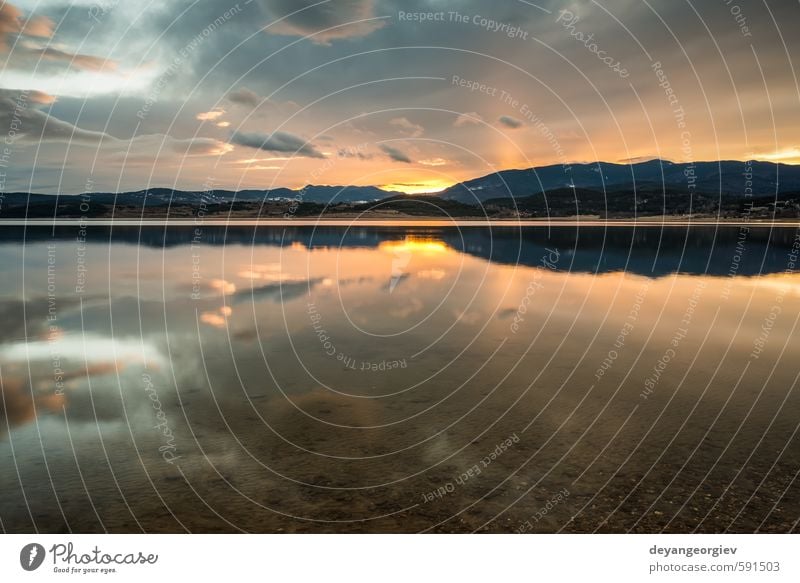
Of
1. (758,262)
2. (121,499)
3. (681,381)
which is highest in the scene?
(758,262)

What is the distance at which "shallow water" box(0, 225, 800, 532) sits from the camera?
1206 cm

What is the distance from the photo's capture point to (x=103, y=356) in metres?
24.5

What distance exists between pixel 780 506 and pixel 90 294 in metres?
43.2

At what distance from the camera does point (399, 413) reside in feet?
57.9

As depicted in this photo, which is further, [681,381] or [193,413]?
[681,381]


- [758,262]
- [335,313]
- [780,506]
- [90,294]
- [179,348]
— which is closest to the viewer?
[780,506]

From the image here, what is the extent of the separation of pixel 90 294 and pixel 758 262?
67.7 meters

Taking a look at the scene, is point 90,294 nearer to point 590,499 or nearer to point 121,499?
point 121,499

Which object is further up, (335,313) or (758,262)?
(758,262)

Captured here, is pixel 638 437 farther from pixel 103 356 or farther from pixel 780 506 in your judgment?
pixel 103 356

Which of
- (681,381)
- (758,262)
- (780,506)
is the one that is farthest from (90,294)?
(758,262)

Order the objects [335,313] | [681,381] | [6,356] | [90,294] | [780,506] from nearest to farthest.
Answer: [780,506] < [681,381] < [6,356] < [335,313] < [90,294]

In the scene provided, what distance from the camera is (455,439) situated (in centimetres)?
1561

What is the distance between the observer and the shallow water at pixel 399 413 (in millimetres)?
12062
